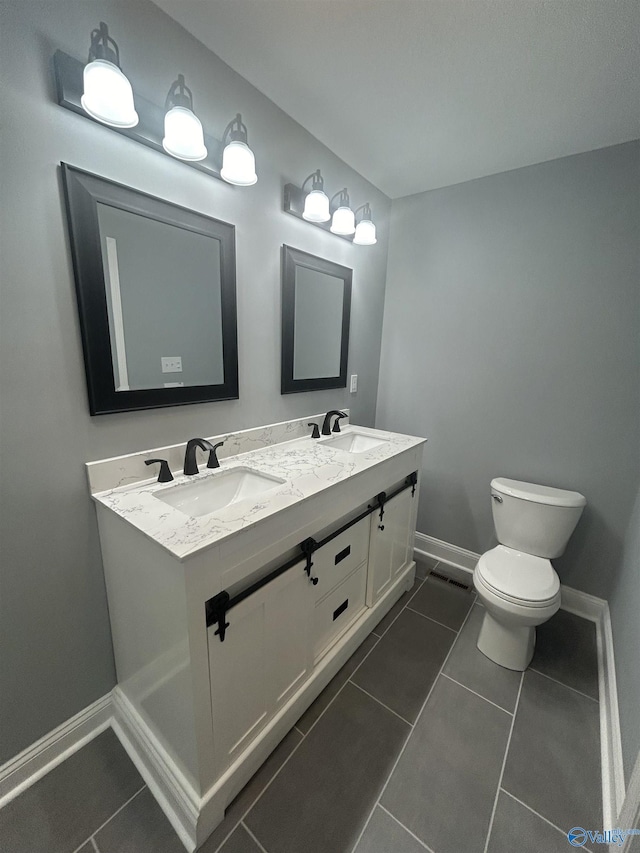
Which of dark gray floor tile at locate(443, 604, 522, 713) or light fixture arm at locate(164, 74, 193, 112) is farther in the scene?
dark gray floor tile at locate(443, 604, 522, 713)

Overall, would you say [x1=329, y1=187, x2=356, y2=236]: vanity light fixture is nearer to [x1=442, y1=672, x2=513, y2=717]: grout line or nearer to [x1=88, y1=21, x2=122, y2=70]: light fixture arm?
[x1=88, y1=21, x2=122, y2=70]: light fixture arm

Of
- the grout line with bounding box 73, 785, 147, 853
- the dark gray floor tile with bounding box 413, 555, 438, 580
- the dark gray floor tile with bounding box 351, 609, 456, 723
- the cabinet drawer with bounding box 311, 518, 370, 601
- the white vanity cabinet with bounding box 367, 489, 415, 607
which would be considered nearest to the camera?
the grout line with bounding box 73, 785, 147, 853

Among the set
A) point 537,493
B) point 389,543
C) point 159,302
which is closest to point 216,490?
point 159,302

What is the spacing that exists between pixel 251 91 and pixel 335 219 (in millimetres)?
564

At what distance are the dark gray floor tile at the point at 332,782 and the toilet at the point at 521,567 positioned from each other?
601 millimetres

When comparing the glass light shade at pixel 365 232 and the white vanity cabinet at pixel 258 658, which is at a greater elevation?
the glass light shade at pixel 365 232

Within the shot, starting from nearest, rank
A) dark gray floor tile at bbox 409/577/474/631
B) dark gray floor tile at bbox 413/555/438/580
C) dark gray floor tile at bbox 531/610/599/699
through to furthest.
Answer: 1. dark gray floor tile at bbox 531/610/599/699
2. dark gray floor tile at bbox 409/577/474/631
3. dark gray floor tile at bbox 413/555/438/580

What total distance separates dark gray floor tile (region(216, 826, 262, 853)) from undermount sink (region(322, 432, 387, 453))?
55.8 inches

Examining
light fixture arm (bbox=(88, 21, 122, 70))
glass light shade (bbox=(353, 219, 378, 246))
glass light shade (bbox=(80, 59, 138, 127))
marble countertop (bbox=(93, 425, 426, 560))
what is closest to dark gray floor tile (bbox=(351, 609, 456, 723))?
marble countertop (bbox=(93, 425, 426, 560))

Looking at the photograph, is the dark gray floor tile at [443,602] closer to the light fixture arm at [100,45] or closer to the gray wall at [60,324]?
the gray wall at [60,324]

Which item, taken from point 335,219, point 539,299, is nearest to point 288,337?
point 335,219

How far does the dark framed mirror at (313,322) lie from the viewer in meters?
1.63

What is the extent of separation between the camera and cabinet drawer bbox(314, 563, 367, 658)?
1.34m

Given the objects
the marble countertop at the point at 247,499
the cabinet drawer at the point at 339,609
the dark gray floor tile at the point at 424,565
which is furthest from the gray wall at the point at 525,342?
the cabinet drawer at the point at 339,609
